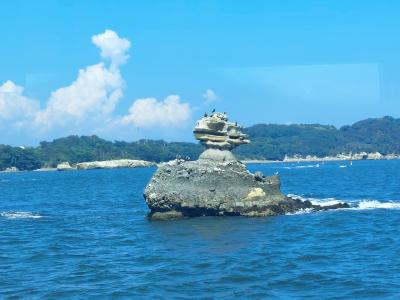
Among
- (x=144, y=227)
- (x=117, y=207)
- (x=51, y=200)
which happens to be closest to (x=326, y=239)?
(x=144, y=227)

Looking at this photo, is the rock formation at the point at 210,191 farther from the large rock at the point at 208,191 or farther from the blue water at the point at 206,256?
the blue water at the point at 206,256

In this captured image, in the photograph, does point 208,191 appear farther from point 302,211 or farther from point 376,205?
point 376,205

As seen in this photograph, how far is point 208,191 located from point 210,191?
4.7 inches

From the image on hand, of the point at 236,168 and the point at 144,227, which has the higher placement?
the point at 236,168

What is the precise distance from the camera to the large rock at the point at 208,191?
41750mm

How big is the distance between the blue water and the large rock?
1056 mm

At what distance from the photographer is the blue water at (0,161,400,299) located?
74.8 feet

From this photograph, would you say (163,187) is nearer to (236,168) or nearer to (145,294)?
(236,168)

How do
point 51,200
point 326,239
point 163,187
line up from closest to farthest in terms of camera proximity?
point 326,239, point 163,187, point 51,200

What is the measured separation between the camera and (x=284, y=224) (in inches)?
1500

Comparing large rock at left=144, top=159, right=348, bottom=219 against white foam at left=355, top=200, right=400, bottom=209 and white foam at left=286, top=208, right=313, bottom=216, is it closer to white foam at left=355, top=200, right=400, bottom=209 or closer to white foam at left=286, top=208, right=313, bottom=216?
white foam at left=286, top=208, right=313, bottom=216

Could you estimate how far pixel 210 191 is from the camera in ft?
136

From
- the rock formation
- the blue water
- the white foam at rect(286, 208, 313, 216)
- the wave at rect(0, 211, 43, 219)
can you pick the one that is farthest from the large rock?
the wave at rect(0, 211, 43, 219)

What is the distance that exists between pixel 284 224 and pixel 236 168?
6.03 m
